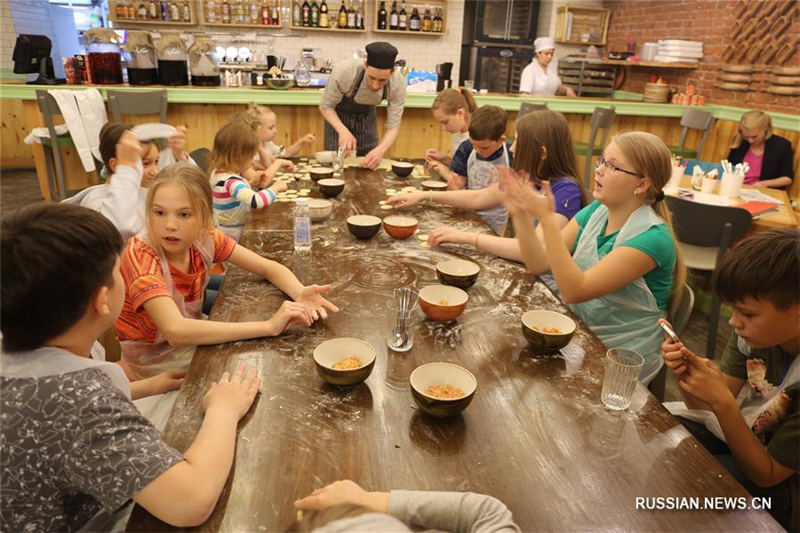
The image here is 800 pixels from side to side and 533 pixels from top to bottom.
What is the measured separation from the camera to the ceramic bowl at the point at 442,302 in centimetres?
146

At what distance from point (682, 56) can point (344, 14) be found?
14.2 feet

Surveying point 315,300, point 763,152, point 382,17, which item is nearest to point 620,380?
point 315,300

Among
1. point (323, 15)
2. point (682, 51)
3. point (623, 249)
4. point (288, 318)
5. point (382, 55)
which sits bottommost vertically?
point (288, 318)

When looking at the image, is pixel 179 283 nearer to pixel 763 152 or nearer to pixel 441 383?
pixel 441 383

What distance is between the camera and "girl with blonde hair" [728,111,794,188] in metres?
4.42

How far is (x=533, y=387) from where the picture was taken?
1.21 m

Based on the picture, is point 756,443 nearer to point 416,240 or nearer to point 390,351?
point 390,351

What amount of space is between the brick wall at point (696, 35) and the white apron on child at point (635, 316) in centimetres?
480

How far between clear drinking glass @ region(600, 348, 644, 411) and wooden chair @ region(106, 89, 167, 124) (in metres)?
4.54

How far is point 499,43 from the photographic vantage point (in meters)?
7.88

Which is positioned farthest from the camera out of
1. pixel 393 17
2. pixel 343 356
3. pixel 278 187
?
pixel 393 17

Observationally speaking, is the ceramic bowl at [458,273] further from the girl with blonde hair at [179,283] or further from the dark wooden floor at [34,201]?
the dark wooden floor at [34,201]

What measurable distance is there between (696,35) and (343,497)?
738 centimetres

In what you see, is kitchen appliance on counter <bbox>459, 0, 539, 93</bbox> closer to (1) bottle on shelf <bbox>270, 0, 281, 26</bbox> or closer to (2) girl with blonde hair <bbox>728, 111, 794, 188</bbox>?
(1) bottle on shelf <bbox>270, 0, 281, 26</bbox>
